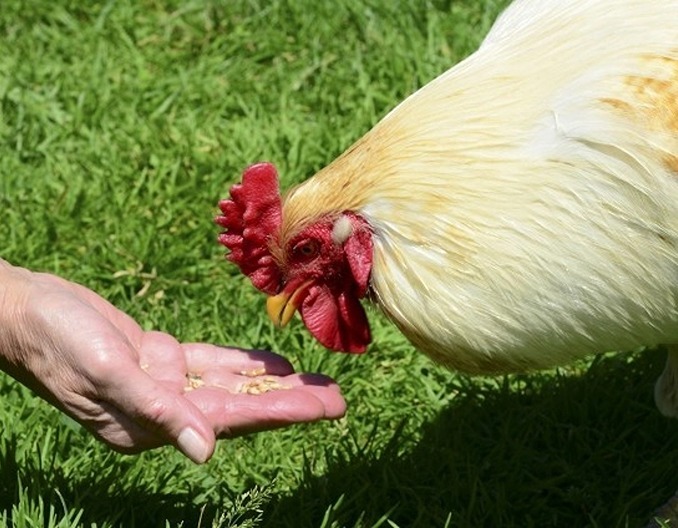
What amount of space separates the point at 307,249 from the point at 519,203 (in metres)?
0.58

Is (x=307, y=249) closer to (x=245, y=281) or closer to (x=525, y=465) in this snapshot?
(x=525, y=465)

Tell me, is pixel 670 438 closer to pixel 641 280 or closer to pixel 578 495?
pixel 578 495

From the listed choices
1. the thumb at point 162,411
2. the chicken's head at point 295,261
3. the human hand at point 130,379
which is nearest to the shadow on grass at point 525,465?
the human hand at point 130,379

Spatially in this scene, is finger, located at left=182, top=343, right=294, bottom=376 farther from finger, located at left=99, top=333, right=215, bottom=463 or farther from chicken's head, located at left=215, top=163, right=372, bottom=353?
finger, located at left=99, top=333, right=215, bottom=463

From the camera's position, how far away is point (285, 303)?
351 cm

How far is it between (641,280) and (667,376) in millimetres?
879

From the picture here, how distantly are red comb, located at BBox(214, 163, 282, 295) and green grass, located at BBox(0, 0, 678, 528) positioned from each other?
632mm

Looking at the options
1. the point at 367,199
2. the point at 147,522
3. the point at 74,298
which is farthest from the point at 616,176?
the point at 147,522

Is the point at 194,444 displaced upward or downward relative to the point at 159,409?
downward

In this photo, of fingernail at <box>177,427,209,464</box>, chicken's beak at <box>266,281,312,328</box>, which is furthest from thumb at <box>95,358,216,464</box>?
chicken's beak at <box>266,281,312,328</box>

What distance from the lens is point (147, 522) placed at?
3699 millimetres

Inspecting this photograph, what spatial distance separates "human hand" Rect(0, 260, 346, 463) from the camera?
123 inches

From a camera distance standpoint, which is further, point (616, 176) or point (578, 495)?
point (578, 495)

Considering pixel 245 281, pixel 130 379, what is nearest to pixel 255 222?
pixel 130 379
